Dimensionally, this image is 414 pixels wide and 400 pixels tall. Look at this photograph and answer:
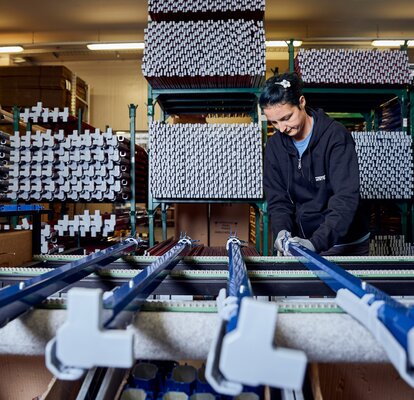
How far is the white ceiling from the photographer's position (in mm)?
7336

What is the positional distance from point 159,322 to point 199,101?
416cm

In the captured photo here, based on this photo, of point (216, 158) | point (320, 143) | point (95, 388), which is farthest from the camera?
point (216, 158)

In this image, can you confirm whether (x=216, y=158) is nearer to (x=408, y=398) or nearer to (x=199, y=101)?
(x=199, y=101)

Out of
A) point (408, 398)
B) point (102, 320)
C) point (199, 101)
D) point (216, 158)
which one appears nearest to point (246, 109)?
point (199, 101)

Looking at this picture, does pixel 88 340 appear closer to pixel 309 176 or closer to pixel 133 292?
pixel 133 292

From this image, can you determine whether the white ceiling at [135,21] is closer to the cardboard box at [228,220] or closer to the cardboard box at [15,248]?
the cardboard box at [228,220]

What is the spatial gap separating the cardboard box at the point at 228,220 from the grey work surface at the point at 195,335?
4.36 metres

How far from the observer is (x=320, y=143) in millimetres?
2447

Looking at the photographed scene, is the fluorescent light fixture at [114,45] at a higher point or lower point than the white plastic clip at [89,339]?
higher

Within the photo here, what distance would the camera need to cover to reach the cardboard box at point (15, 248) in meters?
1.49

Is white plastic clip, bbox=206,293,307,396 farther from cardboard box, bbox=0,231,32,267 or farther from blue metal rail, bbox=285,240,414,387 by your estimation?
cardboard box, bbox=0,231,32,267

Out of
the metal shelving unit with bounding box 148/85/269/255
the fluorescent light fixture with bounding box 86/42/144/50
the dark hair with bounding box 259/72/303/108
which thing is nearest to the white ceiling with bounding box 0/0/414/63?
the fluorescent light fixture with bounding box 86/42/144/50

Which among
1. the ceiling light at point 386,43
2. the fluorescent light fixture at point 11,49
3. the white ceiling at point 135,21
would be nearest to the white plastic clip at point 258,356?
the white ceiling at point 135,21

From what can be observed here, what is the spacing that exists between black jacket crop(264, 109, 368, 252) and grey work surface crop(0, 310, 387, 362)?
1494 millimetres
